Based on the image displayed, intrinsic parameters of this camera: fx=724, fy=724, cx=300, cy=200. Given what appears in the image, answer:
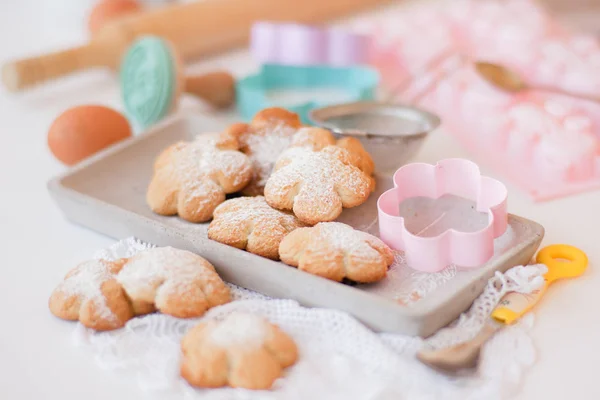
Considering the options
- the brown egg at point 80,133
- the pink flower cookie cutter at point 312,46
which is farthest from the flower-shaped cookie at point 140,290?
the pink flower cookie cutter at point 312,46

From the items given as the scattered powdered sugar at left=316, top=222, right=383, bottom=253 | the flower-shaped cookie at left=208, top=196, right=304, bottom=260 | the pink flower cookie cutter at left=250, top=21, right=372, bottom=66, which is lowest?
the flower-shaped cookie at left=208, top=196, right=304, bottom=260

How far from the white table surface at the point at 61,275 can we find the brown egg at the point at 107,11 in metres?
0.15

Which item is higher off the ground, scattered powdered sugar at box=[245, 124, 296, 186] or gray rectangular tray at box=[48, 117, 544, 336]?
scattered powdered sugar at box=[245, 124, 296, 186]

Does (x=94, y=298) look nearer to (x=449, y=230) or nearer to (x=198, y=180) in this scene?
(x=198, y=180)

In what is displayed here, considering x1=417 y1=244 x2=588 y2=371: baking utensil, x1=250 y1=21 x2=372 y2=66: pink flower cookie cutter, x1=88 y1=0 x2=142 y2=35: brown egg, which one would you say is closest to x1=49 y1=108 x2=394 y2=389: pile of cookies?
x1=417 y1=244 x2=588 y2=371: baking utensil

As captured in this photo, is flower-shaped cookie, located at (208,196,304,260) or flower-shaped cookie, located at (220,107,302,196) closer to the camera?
flower-shaped cookie, located at (208,196,304,260)

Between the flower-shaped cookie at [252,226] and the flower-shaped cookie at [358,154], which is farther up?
the flower-shaped cookie at [358,154]

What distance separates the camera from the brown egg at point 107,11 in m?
1.47

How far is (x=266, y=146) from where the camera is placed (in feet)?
2.88

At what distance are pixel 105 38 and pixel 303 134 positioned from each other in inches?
24.1

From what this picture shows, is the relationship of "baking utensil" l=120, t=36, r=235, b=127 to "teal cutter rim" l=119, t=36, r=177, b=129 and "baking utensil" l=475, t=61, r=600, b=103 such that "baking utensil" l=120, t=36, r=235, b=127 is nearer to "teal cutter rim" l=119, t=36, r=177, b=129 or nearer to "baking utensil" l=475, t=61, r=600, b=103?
"teal cutter rim" l=119, t=36, r=177, b=129

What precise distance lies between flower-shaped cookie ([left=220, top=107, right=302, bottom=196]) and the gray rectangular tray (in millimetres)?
91

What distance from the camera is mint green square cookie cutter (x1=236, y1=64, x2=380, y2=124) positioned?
3.75 feet

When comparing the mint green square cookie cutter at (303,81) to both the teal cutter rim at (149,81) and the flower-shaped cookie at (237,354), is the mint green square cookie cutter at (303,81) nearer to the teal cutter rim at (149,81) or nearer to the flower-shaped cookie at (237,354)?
the teal cutter rim at (149,81)
